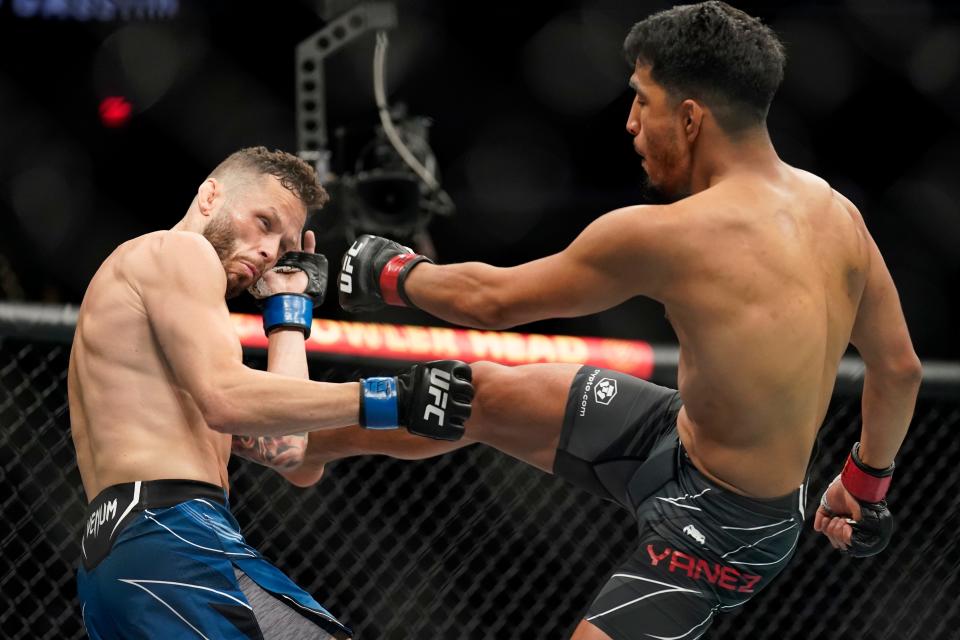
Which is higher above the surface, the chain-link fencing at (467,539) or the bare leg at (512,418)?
the bare leg at (512,418)

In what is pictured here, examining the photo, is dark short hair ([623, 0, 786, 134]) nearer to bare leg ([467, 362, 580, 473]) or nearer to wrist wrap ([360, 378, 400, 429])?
bare leg ([467, 362, 580, 473])

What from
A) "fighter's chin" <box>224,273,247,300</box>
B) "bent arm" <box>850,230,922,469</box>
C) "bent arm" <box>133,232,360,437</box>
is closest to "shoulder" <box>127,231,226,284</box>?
"bent arm" <box>133,232,360,437</box>

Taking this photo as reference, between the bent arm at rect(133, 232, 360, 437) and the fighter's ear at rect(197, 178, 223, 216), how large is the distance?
0.63 ft

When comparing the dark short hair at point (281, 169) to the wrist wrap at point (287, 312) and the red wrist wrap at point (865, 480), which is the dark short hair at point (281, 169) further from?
the red wrist wrap at point (865, 480)

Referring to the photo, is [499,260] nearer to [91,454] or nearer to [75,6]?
[75,6]

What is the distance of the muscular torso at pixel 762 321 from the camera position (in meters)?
1.84

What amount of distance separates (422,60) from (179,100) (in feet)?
3.52

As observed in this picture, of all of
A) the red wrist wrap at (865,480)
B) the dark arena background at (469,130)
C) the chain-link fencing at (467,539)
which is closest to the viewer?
the red wrist wrap at (865,480)

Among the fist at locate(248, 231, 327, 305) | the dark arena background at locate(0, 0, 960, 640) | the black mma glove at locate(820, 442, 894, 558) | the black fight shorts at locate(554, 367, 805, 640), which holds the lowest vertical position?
the dark arena background at locate(0, 0, 960, 640)

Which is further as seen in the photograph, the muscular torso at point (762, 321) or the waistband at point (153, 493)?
the muscular torso at point (762, 321)

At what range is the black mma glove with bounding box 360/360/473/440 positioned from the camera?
1.71 meters

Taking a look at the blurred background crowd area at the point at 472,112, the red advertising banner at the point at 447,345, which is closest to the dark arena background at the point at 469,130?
the blurred background crowd area at the point at 472,112

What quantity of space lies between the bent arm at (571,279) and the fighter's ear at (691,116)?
147 mm

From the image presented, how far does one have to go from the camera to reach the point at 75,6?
192 inches
